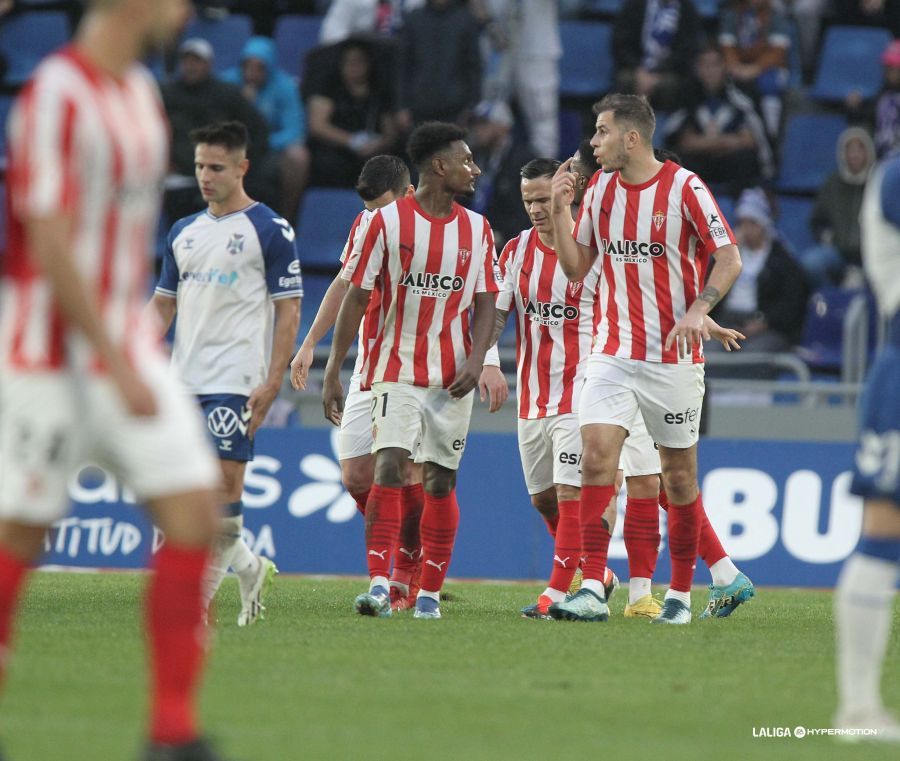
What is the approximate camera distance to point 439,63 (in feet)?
50.8

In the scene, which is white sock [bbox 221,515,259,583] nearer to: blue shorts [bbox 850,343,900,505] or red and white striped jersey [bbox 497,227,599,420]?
red and white striped jersey [bbox 497,227,599,420]

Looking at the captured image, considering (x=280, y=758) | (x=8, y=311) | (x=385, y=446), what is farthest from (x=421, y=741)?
(x=385, y=446)

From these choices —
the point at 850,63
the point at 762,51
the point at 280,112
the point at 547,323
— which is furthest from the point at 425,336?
the point at 850,63

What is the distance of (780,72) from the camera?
1720 centimetres

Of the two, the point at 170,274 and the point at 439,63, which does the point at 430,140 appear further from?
the point at 439,63

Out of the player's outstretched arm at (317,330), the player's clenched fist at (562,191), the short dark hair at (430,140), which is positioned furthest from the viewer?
the player's outstretched arm at (317,330)

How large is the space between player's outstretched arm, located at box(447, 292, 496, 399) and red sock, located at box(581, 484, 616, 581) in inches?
33.9

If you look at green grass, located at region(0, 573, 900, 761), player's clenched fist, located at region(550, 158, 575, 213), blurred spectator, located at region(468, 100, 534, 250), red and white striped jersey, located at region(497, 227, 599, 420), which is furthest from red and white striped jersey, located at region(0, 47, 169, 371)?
blurred spectator, located at region(468, 100, 534, 250)

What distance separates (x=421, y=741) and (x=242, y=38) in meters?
13.7

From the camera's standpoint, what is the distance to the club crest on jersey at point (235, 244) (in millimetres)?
7883

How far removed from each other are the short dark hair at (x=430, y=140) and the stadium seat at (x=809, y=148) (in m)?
9.46

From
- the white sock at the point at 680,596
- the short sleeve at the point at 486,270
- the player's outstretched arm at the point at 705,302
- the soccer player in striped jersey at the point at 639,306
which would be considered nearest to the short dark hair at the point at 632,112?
the soccer player in striped jersey at the point at 639,306

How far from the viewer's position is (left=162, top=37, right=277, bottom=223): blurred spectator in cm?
1479

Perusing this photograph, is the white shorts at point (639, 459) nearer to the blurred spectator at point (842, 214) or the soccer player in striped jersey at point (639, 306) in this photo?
the soccer player in striped jersey at point (639, 306)
